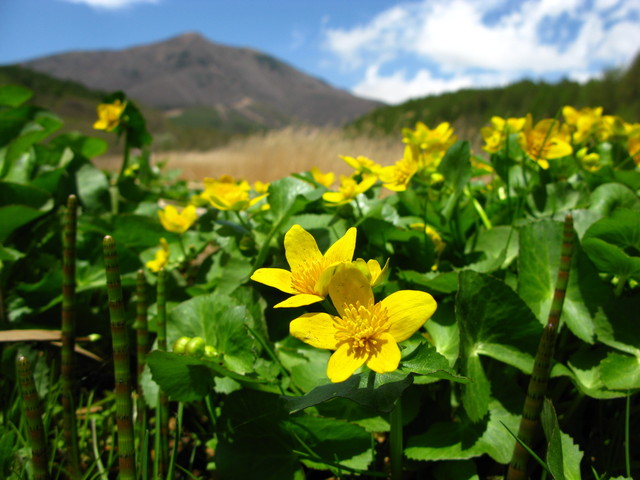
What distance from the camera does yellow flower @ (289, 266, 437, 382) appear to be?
0.56m

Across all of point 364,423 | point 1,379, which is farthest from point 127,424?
point 1,379

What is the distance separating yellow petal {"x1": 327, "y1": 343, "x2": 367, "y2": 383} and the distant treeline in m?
11.0

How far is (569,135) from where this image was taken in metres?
1.44

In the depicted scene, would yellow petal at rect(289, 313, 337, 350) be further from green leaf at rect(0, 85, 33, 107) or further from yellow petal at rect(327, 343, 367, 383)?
green leaf at rect(0, 85, 33, 107)

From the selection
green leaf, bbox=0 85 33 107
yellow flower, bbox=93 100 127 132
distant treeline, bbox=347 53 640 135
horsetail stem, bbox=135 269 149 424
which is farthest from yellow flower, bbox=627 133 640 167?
distant treeline, bbox=347 53 640 135

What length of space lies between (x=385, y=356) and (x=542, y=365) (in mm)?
268

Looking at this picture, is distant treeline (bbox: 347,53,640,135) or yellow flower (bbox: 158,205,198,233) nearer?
yellow flower (bbox: 158,205,198,233)

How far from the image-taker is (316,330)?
0.58 metres

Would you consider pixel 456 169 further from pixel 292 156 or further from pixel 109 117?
pixel 292 156

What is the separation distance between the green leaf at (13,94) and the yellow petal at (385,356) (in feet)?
5.72

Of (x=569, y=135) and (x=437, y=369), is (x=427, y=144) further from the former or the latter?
(x=437, y=369)

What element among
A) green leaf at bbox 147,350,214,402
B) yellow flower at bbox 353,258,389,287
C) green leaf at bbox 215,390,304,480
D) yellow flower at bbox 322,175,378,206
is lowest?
green leaf at bbox 215,390,304,480

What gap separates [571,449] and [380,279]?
473 millimetres

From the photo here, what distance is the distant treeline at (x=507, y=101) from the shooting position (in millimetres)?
17216
